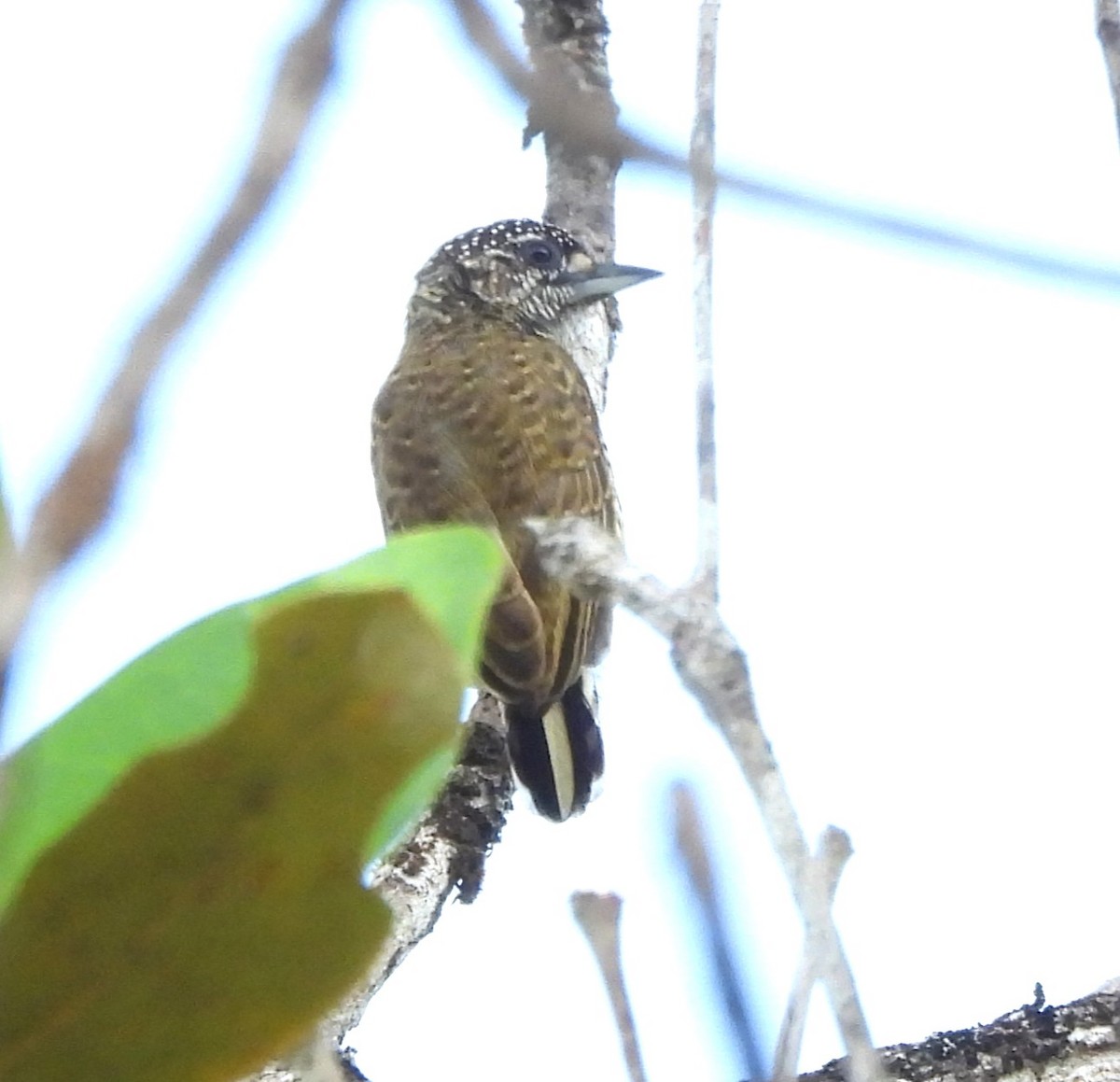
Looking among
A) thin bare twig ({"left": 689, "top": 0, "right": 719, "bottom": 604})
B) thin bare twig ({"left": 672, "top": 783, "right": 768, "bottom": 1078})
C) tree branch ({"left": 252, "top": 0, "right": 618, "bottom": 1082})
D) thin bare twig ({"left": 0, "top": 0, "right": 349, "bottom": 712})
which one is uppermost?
tree branch ({"left": 252, "top": 0, "right": 618, "bottom": 1082})

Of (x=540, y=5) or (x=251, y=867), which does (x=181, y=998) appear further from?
(x=540, y=5)

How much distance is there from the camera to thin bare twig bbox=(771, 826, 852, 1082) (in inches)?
31.4

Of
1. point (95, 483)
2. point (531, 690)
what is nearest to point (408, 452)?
point (531, 690)

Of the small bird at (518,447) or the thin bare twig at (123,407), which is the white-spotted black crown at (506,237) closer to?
the small bird at (518,447)

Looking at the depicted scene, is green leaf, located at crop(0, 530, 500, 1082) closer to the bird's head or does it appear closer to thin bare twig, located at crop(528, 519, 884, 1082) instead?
thin bare twig, located at crop(528, 519, 884, 1082)

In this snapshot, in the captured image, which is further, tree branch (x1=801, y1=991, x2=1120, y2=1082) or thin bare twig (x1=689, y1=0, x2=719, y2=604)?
tree branch (x1=801, y1=991, x2=1120, y2=1082)

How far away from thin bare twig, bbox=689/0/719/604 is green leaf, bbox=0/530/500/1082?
29cm

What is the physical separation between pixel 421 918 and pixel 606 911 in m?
2.35

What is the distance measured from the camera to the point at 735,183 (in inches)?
33.5

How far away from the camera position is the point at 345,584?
2.98ft

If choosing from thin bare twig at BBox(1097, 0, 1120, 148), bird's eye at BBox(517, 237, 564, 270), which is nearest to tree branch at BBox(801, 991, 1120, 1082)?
thin bare twig at BBox(1097, 0, 1120, 148)

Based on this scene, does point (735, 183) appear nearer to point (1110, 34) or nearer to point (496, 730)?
point (1110, 34)

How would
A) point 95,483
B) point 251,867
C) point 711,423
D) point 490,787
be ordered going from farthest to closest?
point 490,787
point 711,423
point 251,867
point 95,483

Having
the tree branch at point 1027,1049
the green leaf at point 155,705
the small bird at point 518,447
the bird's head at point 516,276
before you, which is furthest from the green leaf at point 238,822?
the bird's head at point 516,276
